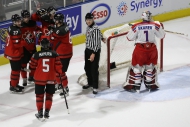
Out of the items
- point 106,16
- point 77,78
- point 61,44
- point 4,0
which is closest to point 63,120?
point 61,44

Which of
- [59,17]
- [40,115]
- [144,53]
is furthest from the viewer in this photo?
[144,53]

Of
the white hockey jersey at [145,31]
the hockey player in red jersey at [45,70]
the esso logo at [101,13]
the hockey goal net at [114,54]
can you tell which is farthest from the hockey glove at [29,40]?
the esso logo at [101,13]

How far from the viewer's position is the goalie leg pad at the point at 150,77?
28.3 ft

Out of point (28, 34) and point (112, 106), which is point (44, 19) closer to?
point (28, 34)

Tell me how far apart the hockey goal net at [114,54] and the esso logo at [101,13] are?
186 centimetres

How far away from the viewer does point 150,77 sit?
864 cm

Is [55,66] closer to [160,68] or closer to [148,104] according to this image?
[148,104]

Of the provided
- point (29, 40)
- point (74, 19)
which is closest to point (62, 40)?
point (29, 40)

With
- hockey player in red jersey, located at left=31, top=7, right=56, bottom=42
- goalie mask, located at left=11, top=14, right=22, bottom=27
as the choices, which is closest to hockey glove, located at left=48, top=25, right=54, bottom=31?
hockey player in red jersey, located at left=31, top=7, right=56, bottom=42

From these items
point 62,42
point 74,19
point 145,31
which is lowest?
point 62,42

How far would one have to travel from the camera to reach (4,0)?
33.9ft

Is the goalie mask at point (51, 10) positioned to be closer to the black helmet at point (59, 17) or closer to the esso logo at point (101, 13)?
the black helmet at point (59, 17)

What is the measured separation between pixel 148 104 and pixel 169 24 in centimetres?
463

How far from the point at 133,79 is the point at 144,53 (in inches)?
17.5
